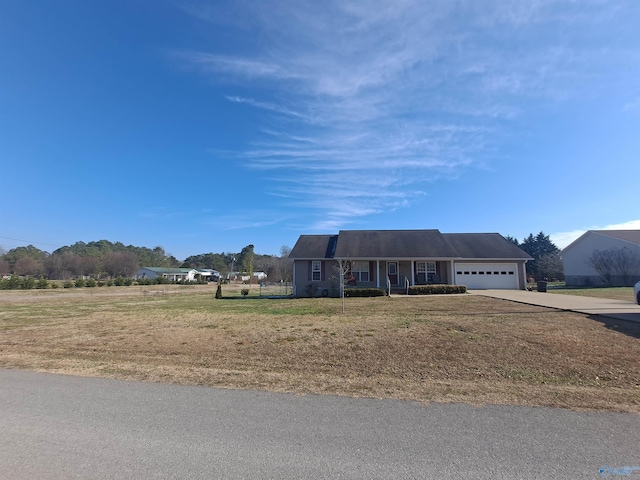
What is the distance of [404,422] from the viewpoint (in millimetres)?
4086

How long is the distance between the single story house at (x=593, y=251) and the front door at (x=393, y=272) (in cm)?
2340

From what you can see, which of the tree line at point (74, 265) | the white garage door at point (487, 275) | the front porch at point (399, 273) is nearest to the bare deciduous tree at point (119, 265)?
the tree line at point (74, 265)

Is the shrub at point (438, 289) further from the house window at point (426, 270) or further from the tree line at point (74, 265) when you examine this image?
the tree line at point (74, 265)

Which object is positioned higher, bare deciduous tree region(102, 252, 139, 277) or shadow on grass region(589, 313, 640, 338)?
bare deciduous tree region(102, 252, 139, 277)

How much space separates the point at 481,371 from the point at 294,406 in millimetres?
3613

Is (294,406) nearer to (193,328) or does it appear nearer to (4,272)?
(193,328)

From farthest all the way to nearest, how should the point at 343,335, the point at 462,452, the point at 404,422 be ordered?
the point at 343,335 → the point at 404,422 → the point at 462,452

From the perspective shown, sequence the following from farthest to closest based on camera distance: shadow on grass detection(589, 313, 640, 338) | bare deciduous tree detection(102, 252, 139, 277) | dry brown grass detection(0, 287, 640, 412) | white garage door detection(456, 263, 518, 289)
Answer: bare deciduous tree detection(102, 252, 139, 277)
white garage door detection(456, 263, 518, 289)
shadow on grass detection(589, 313, 640, 338)
dry brown grass detection(0, 287, 640, 412)

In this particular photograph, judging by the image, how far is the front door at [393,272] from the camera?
2644cm

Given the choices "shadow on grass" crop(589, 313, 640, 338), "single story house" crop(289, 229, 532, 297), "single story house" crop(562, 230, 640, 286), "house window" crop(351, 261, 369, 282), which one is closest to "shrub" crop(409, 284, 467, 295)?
"single story house" crop(289, 229, 532, 297)

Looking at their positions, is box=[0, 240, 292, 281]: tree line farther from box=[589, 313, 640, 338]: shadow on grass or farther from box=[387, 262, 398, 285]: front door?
box=[589, 313, 640, 338]: shadow on grass

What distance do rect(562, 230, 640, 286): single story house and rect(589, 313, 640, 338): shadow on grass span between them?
93.2 feet

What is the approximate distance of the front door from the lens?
2644cm

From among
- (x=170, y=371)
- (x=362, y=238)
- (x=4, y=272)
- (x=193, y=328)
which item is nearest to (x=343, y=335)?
(x=170, y=371)
